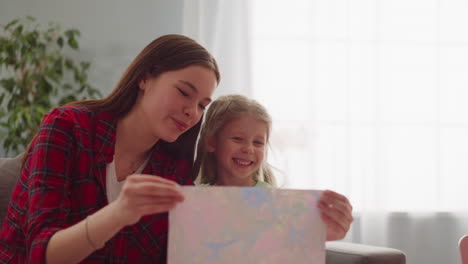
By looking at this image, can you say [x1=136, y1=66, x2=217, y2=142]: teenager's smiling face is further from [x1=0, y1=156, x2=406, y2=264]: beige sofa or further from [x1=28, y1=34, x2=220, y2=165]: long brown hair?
[x1=0, y1=156, x2=406, y2=264]: beige sofa

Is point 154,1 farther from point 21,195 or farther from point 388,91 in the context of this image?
point 21,195

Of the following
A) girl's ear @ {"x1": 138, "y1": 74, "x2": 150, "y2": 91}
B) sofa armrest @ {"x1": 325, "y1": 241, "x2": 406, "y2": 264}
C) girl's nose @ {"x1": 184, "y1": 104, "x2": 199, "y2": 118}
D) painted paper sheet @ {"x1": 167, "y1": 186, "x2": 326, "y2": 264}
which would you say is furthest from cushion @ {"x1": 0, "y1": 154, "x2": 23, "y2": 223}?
sofa armrest @ {"x1": 325, "y1": 241, "x2": 406, "y2": 264}

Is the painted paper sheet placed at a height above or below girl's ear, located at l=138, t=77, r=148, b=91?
below

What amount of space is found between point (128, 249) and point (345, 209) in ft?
1.70

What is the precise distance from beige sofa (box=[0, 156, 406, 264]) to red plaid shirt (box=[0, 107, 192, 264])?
324 millimetres

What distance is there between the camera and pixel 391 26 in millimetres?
2982

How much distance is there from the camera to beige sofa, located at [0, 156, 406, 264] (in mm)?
1442

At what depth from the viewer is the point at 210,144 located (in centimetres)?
156

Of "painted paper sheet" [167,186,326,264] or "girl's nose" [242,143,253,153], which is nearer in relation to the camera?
"painted paper sheet" [167,186,326,264]

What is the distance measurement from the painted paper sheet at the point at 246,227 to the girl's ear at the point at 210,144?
645 mm

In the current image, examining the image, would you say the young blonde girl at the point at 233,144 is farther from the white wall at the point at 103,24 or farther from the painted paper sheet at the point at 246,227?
the white wall at the point at 103,24

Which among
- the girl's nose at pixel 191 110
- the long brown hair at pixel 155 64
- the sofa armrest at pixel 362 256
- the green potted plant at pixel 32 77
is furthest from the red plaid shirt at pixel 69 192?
the green potted plant at pixel 32 77

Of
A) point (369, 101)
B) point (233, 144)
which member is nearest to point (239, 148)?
point (233, 144)

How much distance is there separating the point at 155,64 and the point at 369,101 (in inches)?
78.4
